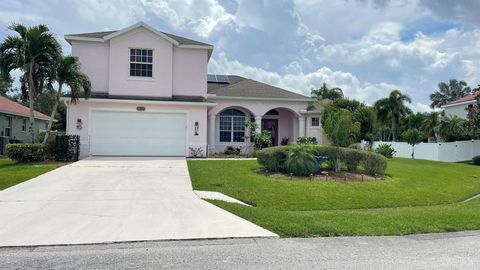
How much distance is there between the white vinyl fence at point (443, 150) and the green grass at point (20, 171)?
2176 centimetres

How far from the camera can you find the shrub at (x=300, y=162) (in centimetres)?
1412

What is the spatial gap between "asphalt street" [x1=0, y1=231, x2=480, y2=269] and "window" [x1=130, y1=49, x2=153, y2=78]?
16.7 m

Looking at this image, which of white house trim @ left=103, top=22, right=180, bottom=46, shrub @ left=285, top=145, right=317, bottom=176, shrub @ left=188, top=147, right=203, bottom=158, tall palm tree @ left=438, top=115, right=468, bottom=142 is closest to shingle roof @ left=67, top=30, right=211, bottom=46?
white house trim @ left=103, top=22, right=180, bottom=46

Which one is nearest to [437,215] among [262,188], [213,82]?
[262,188]

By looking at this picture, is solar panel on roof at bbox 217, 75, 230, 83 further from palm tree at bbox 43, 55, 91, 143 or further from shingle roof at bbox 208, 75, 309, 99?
palm tree at bbox 43, 55, 91, 143

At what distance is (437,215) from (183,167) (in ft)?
33.4

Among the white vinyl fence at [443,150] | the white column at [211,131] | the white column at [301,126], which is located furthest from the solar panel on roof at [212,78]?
the white vinyl fence at [443,150]

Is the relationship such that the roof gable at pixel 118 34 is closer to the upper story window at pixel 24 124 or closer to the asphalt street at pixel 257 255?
the upper story window at pixel 24 124

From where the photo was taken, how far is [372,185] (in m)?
13.3

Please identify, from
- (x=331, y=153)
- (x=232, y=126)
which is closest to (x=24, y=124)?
(x=232, y=126)

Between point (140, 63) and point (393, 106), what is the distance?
982 inches

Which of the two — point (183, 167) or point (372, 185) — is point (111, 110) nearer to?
point (183, 167)

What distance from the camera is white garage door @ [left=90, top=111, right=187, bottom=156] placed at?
2075 cm

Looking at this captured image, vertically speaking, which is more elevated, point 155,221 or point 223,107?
point 223,107
